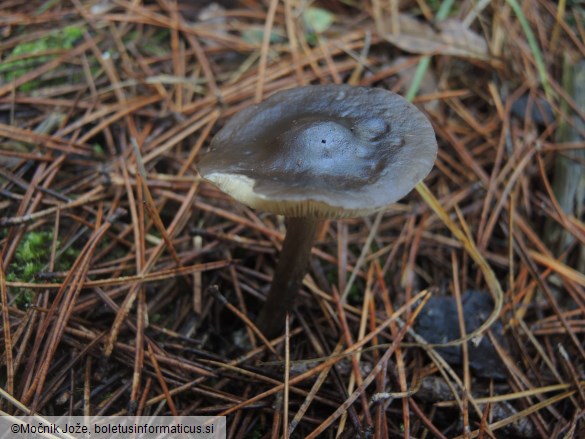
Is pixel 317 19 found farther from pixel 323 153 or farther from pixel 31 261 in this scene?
pixel 31 261

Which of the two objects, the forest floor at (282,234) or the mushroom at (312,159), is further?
the forest floor at (282,234)

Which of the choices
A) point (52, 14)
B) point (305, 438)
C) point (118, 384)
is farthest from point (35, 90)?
point (305, 438)

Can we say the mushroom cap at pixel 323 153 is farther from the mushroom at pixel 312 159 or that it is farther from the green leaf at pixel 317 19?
the green leaf at pixel 317 19

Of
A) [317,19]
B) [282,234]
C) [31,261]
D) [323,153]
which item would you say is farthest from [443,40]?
[31,261]

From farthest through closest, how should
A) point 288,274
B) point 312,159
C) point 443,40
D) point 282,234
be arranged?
1. point 443,40
2. point 282,234
3. point 288,274
4. point 312,159

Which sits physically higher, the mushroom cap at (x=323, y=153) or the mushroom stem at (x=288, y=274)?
the mushroom cap at (x=323, y=153)

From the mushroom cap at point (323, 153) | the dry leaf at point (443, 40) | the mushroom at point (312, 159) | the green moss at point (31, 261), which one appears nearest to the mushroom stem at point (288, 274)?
the mushroom at point (312, 159)
